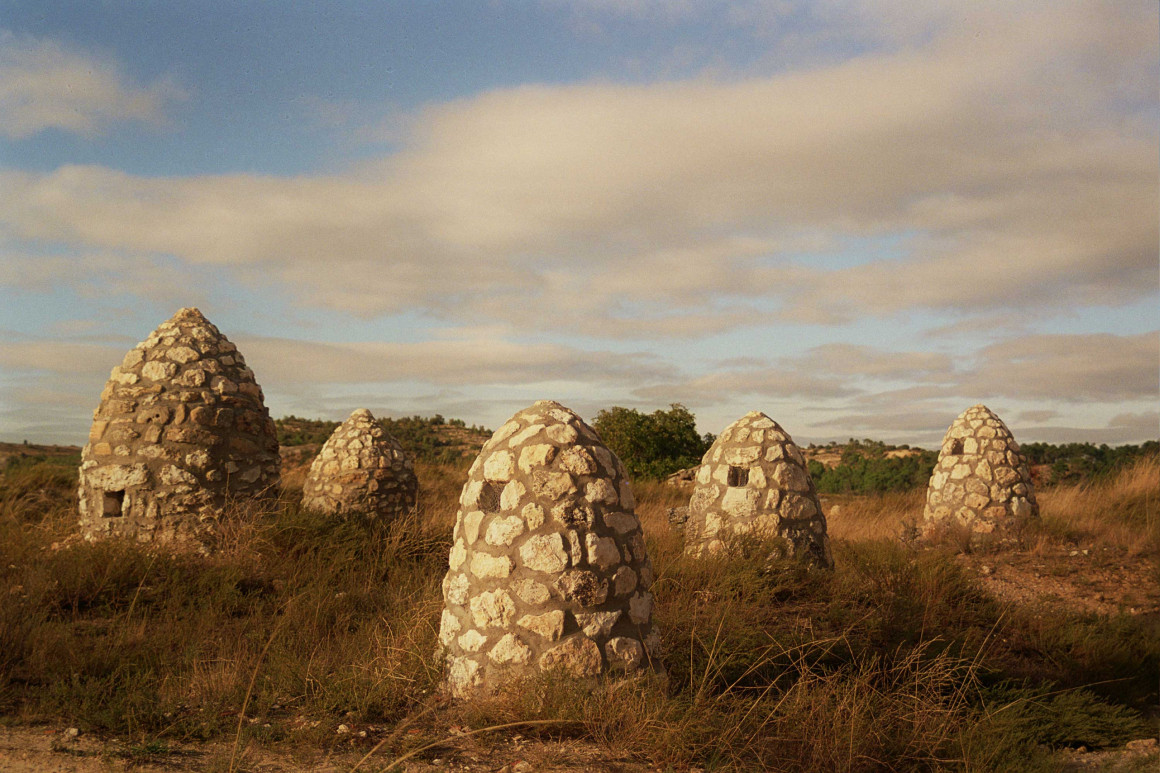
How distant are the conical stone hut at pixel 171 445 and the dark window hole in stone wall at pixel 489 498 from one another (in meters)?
5.05

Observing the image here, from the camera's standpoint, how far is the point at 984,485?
42.1ft

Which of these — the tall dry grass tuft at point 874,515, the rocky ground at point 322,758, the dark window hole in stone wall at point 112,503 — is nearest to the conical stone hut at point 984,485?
the tall dry grass tuft at point 874,515

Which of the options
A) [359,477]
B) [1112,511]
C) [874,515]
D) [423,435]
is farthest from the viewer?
[423,435]

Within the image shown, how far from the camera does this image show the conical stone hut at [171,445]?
334 inches

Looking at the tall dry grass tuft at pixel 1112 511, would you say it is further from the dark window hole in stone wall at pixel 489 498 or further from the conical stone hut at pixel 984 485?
the dark window hole in stone wall at pixel 489 498

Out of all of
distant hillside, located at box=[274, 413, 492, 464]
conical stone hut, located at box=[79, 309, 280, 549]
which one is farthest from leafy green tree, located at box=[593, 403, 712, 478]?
conical stone hut, located at box=[79, 309, 280, 549]

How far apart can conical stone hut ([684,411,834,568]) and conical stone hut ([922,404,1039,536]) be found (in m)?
5.18

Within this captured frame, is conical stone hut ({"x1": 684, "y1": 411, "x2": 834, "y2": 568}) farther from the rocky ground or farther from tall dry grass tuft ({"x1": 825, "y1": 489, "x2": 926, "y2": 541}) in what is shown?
the rocky ground

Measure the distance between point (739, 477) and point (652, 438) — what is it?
486 inches

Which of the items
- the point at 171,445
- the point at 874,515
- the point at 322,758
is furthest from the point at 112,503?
the point at 874,515

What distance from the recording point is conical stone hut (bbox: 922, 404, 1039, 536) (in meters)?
12.8

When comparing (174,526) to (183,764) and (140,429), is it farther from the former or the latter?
(183,764)

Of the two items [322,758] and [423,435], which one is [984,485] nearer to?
[322,758]

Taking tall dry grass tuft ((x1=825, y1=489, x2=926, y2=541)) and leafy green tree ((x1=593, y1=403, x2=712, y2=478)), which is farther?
leafy green tree ((x1=593, y1=403, x2=712, y2=478))
